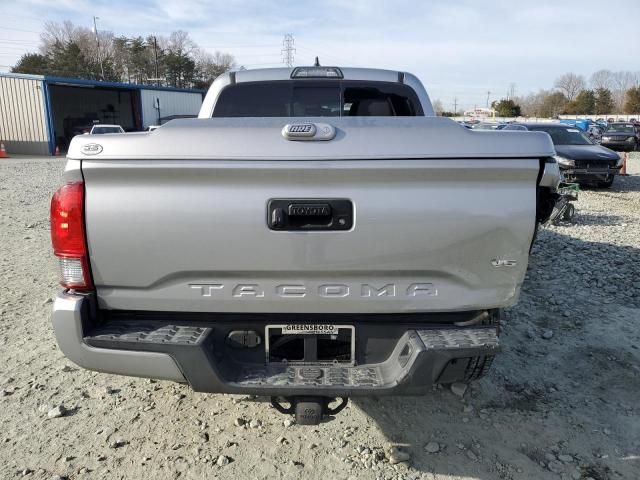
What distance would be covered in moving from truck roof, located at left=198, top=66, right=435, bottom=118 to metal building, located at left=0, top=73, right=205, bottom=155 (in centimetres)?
3076

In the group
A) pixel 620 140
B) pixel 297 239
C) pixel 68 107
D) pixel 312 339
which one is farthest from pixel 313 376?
pixel 68 107

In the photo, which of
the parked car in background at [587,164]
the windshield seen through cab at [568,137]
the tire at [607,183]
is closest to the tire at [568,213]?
the parked car in background at [587,164]

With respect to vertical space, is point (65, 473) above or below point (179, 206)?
below

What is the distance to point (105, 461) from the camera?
9.53ft

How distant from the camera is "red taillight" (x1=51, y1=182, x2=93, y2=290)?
2.32 meters

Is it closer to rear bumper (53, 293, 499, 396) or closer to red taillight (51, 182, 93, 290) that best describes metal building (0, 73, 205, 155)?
red taillight (51, 182, 93, 290)

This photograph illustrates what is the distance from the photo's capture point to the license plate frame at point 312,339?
2.51 metres

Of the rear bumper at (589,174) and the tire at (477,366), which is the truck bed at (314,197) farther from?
→ the rear bumper at (589,174)

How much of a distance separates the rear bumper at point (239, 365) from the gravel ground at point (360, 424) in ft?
2.41

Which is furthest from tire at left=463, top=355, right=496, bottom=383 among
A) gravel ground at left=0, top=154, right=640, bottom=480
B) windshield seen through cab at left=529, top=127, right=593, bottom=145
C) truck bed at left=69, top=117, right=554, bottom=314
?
windshield seen through cab at left=529, top=127, right=593, bottom=145

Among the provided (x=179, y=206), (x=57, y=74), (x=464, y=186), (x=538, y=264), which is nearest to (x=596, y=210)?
(x=538, y=264)

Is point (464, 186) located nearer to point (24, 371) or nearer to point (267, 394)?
point (267, 394)

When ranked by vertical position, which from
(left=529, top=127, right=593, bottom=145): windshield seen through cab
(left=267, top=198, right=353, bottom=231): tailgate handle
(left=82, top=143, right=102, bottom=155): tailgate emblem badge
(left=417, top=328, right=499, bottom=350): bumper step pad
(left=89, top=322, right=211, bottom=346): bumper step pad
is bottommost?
(left=417, top=328, right=499, bottom=350): bumper step pad

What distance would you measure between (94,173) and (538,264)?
587 cm
